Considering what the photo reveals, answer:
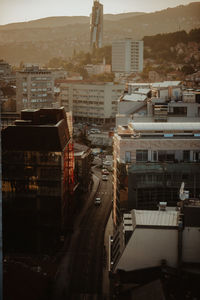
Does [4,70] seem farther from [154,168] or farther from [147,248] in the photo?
[147,248]

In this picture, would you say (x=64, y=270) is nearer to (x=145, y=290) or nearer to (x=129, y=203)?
(x=129, y=203)

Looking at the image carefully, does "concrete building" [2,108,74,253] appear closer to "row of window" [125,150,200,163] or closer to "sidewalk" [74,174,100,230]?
"row of window" [125,150,200,163]

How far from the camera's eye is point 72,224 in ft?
72.9

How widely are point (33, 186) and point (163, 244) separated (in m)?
7.29

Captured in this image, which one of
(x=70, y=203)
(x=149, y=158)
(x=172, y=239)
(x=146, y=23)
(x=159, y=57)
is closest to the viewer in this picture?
(x=172, y=239)

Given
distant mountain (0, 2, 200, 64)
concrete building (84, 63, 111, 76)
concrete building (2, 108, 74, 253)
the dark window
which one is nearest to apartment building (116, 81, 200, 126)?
the dark window

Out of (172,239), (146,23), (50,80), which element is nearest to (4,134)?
(172,239)

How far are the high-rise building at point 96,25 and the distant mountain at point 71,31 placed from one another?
49.9 ft

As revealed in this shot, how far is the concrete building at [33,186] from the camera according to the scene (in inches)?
742

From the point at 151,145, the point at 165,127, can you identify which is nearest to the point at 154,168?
the point at 151,145

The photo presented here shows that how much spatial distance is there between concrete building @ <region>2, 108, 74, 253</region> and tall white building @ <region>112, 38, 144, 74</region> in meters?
78.6

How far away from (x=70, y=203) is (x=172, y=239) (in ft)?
30.9

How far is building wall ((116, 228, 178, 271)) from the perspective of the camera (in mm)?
13148

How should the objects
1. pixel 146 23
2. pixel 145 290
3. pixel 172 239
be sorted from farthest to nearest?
pixel 146 23 → pixel 172 239 → pixel 145 290
